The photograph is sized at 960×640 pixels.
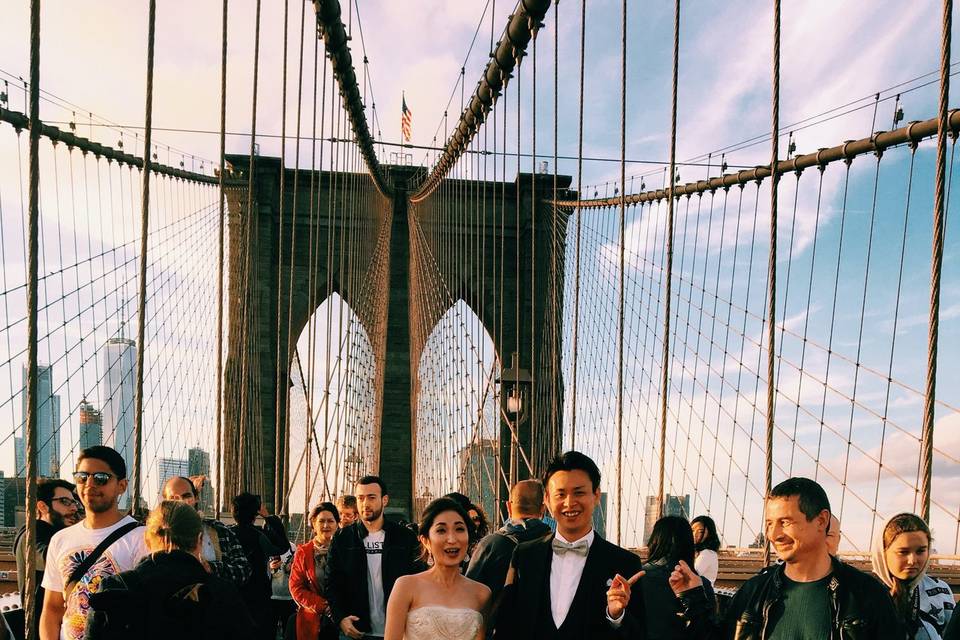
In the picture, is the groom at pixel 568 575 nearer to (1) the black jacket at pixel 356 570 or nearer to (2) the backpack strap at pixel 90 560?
(2) the backpack strap at pixel 90 560

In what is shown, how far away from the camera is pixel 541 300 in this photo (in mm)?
19625

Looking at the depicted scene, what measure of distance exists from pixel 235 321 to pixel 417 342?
11.2 feet

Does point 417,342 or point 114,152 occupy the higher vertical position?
point 114,152

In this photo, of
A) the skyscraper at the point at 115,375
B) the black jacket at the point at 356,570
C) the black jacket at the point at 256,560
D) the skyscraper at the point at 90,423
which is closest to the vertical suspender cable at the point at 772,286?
the black jacket at the point at 356,570

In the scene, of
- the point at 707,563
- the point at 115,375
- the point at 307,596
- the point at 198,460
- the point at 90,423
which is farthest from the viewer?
the point at 198,460

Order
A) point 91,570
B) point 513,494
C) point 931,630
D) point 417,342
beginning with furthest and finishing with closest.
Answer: point 417,342, point 513,494, point 91,570, point 931,630

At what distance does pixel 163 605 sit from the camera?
7.03 ft

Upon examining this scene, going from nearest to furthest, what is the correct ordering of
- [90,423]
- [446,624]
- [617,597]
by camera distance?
1. [617,597]
2. [446,624]
3. [90,423]

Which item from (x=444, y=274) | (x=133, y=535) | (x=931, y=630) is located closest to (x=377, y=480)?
(x=133, y=535)

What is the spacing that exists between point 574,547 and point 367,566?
4.80 feet

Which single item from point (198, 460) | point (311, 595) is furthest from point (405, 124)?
point (311, 595)

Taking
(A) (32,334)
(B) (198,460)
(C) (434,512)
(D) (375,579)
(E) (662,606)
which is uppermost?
(A) (32,334)

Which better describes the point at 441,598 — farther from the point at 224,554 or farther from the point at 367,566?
the point at 367,566

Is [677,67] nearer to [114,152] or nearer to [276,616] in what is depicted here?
[276,616]
